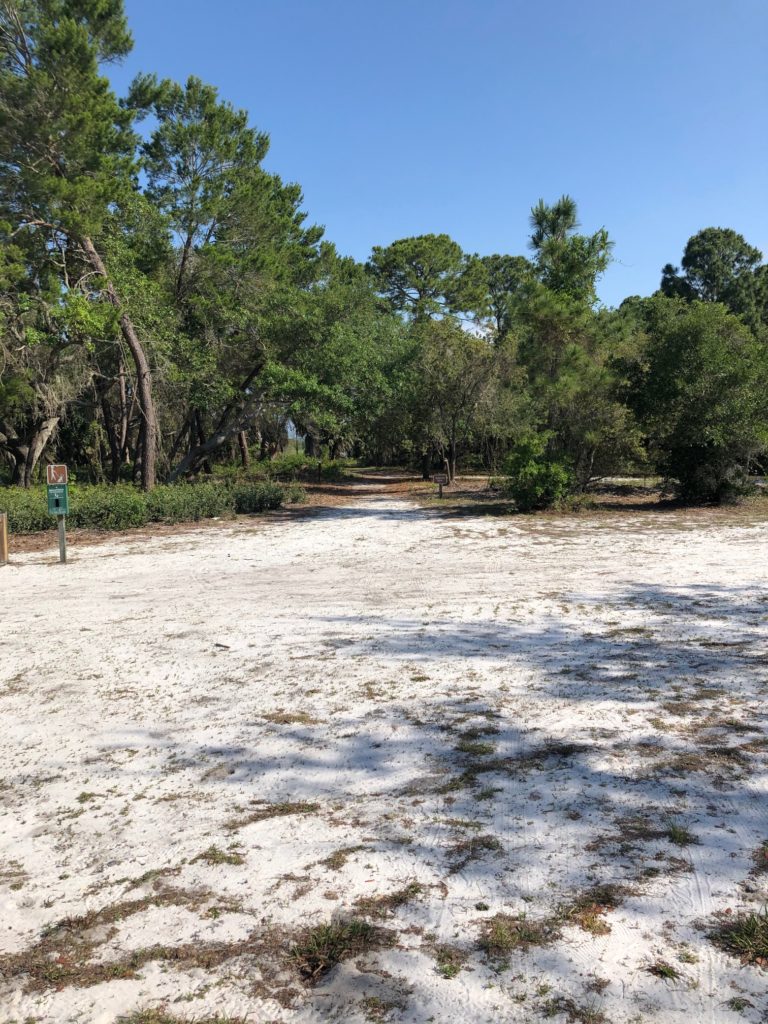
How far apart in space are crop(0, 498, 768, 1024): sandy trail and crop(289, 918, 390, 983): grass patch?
4 centimetres

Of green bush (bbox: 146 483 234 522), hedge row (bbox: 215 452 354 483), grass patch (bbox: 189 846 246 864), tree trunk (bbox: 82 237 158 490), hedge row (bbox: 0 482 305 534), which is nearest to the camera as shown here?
grass patch (bbox: 189 846 246 864)

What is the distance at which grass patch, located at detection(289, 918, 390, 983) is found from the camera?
2.12m

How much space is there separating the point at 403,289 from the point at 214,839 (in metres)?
45.4

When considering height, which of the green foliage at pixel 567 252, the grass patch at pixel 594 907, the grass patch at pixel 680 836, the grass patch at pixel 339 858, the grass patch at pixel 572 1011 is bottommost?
the grass patch at pixel 339 858

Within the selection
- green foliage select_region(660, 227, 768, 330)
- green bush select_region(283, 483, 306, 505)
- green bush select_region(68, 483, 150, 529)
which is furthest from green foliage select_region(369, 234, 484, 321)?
green bush select_region(68, 483, 150, 529)

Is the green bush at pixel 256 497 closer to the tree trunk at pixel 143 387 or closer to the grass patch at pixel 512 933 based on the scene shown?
the tree trunk at pixel 143 387

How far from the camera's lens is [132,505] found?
15.1 m

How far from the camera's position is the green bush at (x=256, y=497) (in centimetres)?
1806

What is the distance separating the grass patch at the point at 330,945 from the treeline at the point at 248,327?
14704mm

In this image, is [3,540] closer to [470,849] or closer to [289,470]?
[470,849]

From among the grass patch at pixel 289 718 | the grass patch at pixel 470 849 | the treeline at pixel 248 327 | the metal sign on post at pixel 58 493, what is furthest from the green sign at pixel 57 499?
the grass patch at pixel 470 849

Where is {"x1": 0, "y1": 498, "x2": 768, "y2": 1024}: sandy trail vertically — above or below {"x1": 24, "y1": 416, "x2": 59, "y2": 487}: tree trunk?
below

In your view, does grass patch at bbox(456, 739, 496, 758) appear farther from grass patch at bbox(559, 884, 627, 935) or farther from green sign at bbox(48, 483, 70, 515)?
green sign at bbox(48, 483, 70, 515)

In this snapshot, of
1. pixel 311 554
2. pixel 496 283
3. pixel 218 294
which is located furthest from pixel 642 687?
pixel 496 283
